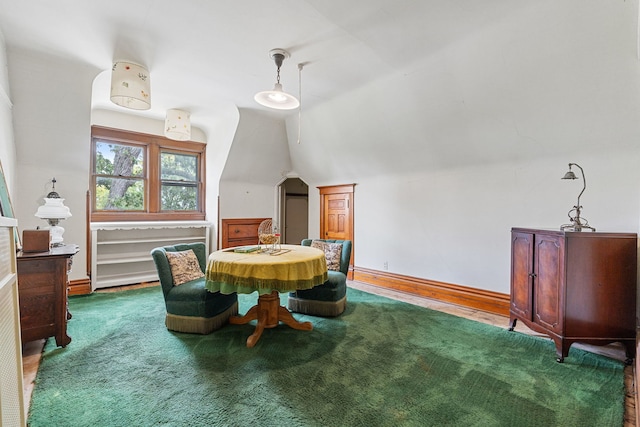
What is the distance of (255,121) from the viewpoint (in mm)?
4844

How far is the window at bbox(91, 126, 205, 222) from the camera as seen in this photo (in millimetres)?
4723

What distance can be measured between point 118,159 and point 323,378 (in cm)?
484

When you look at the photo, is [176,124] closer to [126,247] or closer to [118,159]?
[118,159]

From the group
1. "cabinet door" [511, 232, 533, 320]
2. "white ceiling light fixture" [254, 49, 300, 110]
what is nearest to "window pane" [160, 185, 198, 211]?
"white ceiling light fixture" [254, 49, 300, 110]

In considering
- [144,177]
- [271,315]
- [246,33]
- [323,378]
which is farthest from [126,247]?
[323,378]

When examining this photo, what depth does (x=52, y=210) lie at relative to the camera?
3.10 m

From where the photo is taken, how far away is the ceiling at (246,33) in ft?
7.33

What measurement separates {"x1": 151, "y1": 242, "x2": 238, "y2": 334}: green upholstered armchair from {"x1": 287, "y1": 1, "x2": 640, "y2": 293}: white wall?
111 inches

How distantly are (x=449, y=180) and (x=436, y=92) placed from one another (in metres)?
1.26

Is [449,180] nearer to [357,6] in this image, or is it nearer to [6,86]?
[357,6]

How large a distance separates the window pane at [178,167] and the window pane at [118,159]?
0.35m

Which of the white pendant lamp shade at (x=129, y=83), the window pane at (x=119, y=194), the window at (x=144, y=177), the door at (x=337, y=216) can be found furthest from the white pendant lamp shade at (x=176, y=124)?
the door at (x=337, y=216)

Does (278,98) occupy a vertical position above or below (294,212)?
above

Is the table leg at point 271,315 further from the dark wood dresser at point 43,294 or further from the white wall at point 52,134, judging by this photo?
the white wall at point 52,134
